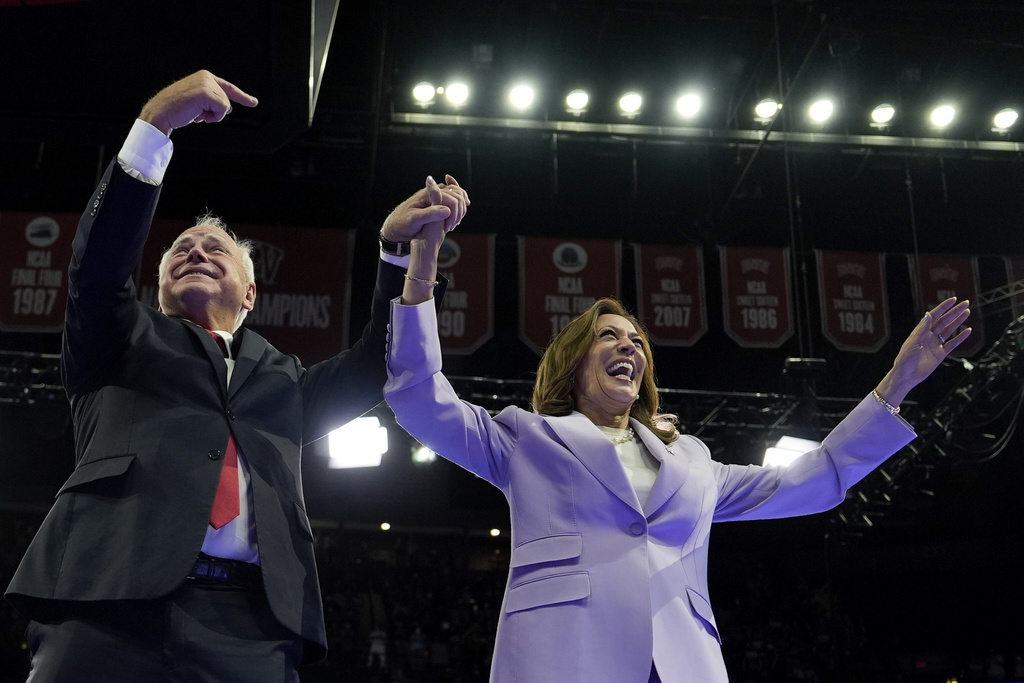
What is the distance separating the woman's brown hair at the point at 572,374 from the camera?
92.0 inches

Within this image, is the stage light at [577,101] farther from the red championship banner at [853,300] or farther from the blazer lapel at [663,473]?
the blazer lapel at [663,473]

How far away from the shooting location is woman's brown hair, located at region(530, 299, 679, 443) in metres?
2.34

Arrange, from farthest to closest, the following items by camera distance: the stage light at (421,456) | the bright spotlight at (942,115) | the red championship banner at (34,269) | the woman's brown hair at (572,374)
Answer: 1. the stage light at (421,456)
2. the bright spotlight at (942,115)
3. the red championship banner at (34,269)
4. the woman's brown hair at (572,374)

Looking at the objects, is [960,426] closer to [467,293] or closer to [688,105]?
[688,105]

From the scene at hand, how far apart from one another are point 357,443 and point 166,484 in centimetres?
711

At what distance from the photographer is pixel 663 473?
6.75 ft

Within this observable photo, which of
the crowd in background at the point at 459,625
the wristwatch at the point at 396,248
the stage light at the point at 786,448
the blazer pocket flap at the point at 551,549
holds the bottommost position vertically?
the crowd in background at the point at 459,625

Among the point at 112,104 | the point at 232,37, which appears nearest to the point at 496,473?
the point at 232,37

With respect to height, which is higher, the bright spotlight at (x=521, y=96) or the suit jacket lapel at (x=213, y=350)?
the bright spotlight at (x=521, y=96)

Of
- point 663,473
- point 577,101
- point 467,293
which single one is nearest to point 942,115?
point 577,101

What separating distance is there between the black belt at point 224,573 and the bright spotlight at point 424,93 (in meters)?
8.08

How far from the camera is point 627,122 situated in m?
9.68

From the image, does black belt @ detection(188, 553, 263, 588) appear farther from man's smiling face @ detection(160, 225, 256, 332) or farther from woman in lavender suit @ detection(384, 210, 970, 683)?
man's smiling face @ detection(160, 225, 256, 332)

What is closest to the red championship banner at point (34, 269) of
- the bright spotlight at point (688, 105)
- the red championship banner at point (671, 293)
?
the red championship banner at point (671, 293)
